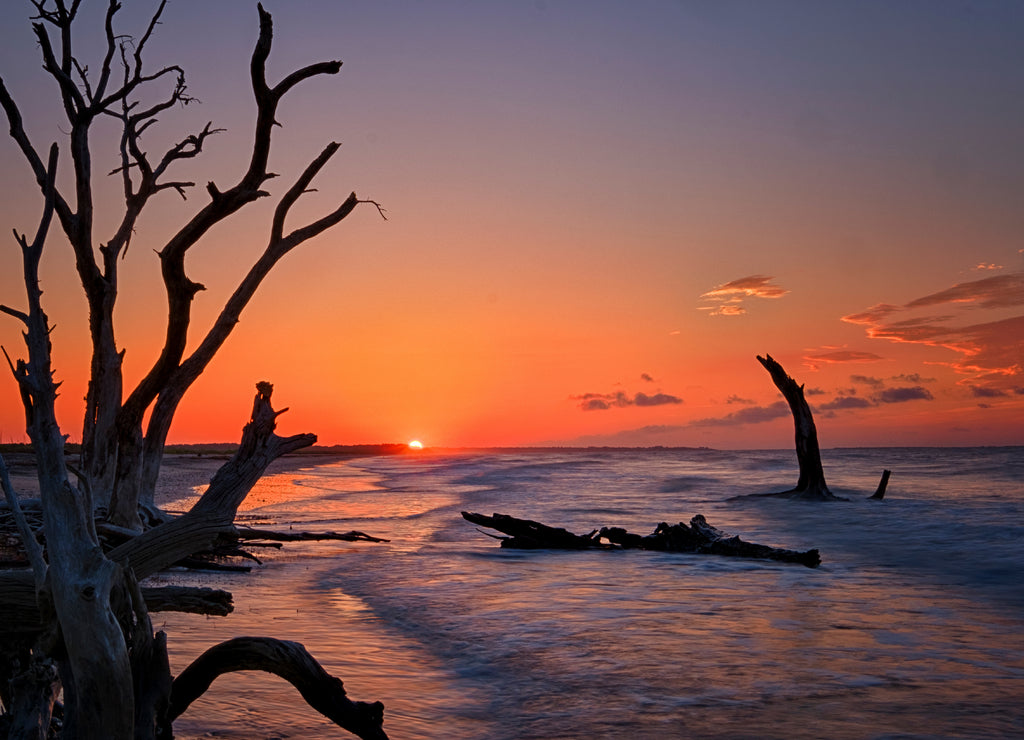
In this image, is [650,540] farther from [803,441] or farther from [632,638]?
[803,441]

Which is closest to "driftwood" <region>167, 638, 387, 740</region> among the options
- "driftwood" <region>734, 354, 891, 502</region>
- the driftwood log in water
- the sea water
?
the sea water

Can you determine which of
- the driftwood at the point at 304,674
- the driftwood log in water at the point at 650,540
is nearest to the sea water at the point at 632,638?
the driftwood log in water at the point at 650,540

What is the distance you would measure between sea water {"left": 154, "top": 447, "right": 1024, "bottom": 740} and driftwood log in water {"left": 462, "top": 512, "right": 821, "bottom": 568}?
32cm

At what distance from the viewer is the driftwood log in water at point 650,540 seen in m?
14.4

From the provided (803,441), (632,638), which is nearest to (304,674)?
(632,638)

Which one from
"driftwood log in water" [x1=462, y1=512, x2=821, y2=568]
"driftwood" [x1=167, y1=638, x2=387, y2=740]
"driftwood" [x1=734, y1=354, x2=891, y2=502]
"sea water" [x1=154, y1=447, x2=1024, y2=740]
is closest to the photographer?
"driftwood" [x1=167, y1=638, x2=387, y2=740]

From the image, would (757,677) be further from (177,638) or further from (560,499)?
(560,499)

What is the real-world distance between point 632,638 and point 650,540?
755 centimetres

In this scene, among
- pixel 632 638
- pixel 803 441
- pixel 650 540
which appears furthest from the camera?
pixel 803 441

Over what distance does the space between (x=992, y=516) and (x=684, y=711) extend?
2010cm

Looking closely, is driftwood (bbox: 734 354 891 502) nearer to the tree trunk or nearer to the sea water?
the tree trunk

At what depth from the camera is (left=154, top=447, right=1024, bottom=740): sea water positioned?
5676 mm

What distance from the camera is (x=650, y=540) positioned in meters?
15.5

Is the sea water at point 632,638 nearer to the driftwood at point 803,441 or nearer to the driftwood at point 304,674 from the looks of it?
the driftwood at point 304,674
